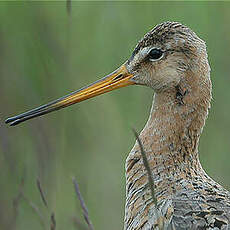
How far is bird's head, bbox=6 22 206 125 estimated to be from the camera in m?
4.23

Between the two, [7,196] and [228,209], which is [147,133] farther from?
[7,196]

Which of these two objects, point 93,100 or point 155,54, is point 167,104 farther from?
point 93,100

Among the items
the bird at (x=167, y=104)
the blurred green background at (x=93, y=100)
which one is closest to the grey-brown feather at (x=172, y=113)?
the bird at (x=167, y=104)

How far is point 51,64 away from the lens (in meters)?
5.95

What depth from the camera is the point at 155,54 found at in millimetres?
4293

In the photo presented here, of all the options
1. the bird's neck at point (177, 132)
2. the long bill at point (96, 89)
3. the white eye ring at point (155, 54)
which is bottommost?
the bird's neck at point (177, 132)

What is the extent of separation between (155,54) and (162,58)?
0.05 m

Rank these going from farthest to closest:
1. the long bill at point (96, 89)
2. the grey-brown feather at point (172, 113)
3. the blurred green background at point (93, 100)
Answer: the blurred green background at point (93, 100)
the long bill at point (96, 89)
the grey-brown feather at point (172, 113)

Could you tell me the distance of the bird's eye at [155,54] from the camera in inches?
169

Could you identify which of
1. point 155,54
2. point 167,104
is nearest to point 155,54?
point 155,54

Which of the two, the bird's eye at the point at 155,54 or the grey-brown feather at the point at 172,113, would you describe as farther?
the bird's eye at the point at 155,54

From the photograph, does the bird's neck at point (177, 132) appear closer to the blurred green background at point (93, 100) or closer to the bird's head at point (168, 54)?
the bird's head at point (168, 54)

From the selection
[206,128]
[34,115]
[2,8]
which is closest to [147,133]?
[34,115]

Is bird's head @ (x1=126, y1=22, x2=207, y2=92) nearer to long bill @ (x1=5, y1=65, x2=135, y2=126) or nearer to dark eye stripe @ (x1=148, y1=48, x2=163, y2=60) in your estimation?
dark eye stripe @ (x1=148, y1=48, x2=163, y2=60)
